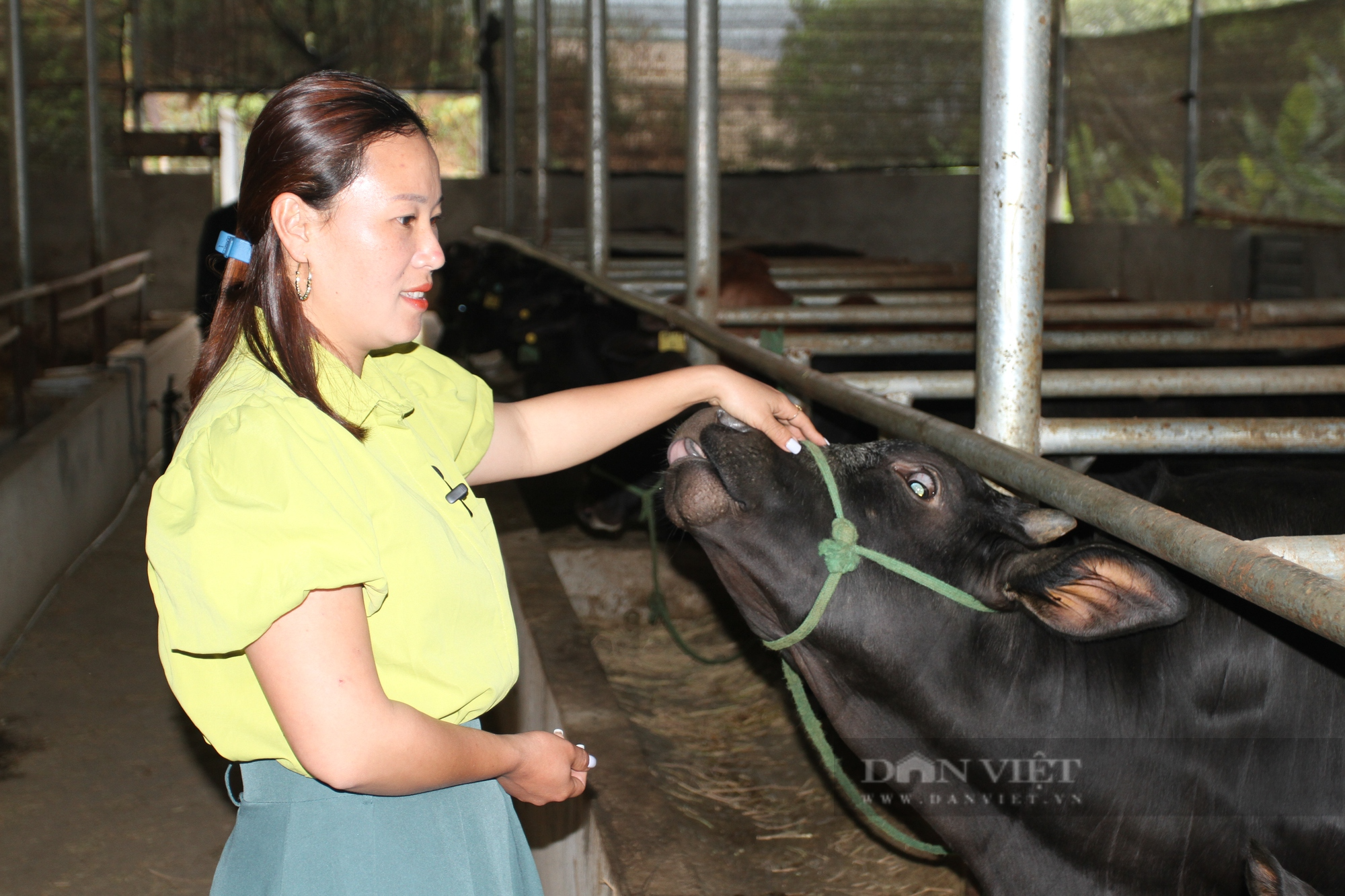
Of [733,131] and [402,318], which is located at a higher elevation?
[733,131]

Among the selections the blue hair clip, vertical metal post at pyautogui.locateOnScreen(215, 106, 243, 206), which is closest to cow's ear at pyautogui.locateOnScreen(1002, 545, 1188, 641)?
the blue hair clip

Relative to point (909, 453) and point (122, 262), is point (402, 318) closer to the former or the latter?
point (909, 453)

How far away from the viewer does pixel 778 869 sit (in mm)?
3213

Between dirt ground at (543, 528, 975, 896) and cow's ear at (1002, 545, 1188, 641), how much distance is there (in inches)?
39.9

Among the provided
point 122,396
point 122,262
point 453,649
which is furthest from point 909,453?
point 122,262

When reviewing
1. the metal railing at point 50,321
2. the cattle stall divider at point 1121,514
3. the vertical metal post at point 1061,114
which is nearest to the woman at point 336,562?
the cattle stall divider at point 1121,514

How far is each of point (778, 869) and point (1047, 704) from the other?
1511mm

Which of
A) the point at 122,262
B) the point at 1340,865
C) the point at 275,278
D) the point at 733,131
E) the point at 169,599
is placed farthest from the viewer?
the point at 733,131

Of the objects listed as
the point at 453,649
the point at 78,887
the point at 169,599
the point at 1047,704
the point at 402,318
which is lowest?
the point at 78,887

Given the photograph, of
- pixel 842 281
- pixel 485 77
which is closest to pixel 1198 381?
pixel 842 281

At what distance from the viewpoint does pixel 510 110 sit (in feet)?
37.3

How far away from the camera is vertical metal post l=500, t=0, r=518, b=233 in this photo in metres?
11.2

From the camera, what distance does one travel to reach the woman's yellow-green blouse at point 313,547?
1.30 m

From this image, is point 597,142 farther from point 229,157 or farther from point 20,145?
point 229,157
